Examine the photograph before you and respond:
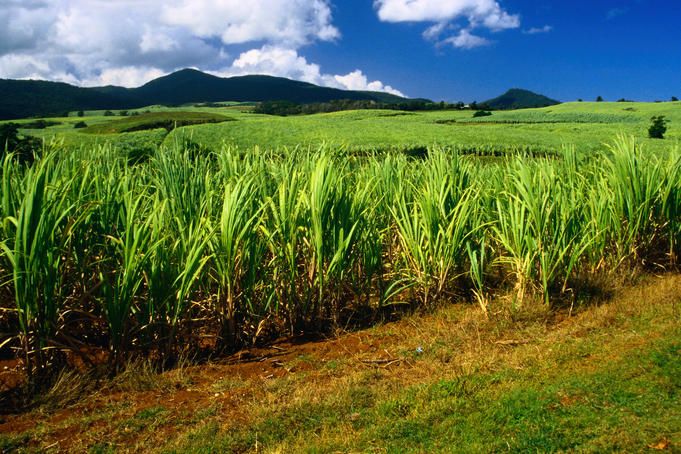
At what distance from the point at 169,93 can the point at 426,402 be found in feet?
583

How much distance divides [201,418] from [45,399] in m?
0.85

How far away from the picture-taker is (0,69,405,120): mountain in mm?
85750

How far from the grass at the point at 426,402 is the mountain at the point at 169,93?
83.8 metres

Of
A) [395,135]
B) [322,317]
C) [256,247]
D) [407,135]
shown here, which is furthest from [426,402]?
[395,135]

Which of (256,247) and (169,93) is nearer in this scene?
(256,247)

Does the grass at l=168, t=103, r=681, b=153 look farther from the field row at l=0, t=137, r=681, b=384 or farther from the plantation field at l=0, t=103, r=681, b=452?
the plantation field at l=0, t=103, r=681, b=452

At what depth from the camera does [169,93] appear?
550ft

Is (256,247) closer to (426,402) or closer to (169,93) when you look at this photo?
(426,402)

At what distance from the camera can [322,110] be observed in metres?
66.4

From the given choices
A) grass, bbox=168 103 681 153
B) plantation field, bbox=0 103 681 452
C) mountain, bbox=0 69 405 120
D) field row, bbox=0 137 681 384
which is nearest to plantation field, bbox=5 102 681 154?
grass, bbox=168 103 681 153

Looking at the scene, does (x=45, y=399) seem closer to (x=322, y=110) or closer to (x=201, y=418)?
(x=201, y=418)

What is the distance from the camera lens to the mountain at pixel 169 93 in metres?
85.8

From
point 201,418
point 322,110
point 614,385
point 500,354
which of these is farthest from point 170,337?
point 322,110

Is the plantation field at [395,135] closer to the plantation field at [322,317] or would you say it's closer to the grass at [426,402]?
the plantation field at [322,317]
